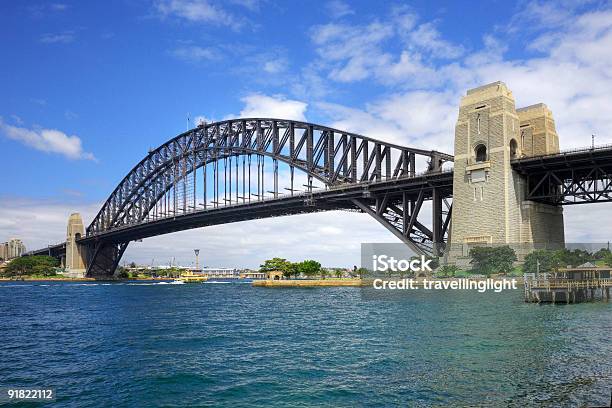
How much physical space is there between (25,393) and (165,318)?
2290 cm

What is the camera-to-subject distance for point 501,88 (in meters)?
64.1

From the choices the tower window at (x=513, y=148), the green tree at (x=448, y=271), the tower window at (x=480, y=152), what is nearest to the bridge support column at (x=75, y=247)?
the green tree at (x=448, y=271)

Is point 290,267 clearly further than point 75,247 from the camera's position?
No

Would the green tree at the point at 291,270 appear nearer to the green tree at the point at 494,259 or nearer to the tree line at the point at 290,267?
the tree line at the point at 290,267

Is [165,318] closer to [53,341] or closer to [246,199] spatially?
[53,341]

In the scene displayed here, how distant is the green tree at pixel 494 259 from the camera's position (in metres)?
58.5

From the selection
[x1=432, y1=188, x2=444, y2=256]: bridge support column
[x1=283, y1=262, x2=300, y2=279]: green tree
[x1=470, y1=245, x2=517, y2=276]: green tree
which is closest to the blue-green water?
[x1=470, y1=245, x2=517, y2=276]: green tree

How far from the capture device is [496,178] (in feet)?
204

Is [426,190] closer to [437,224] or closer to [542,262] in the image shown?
[437,224]

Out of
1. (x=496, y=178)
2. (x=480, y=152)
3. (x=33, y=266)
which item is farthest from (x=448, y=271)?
(x=33, y=266)

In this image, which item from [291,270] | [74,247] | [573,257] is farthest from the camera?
[74,247]

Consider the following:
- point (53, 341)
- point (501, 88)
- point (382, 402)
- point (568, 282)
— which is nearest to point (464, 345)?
point (382, 402)

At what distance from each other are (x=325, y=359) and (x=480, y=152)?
48.8 meters

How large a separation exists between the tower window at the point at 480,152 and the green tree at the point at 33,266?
13429 centimetres
